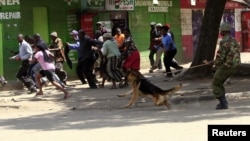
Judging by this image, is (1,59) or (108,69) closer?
(108,69)

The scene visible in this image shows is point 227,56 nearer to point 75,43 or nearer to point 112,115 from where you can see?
point 112,115

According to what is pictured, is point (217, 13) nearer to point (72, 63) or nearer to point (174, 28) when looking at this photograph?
point (72, 63)

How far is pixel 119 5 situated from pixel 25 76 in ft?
21.5

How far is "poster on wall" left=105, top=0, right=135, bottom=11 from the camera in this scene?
68.5 ft

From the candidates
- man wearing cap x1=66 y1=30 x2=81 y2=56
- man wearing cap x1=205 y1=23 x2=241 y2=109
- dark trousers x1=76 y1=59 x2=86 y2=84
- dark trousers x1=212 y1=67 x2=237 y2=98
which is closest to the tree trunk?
dark trousers x1=76 y1=59 x2=86 y2=84

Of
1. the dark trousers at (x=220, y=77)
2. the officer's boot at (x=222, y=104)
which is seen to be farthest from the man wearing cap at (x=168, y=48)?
the dark trousers at (x=220, y=77)

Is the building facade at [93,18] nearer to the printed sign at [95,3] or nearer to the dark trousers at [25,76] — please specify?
the printed sign at [95,3]

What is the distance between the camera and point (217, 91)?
11.3 metres

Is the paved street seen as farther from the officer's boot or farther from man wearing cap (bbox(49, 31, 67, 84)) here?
man wearing cap (bbox(49, 31, 67, 84))

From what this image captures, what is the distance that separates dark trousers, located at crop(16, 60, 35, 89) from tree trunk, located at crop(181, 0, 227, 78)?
4612 mm

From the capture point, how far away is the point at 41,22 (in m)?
18.7

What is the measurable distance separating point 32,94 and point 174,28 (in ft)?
34.4

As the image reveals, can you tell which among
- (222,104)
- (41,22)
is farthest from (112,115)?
(41,22)

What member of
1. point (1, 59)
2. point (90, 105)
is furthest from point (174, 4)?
point (90, 105)
